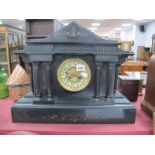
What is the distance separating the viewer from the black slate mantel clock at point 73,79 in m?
0.74

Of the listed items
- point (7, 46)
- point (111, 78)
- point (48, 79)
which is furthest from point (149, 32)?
point (48, 79)

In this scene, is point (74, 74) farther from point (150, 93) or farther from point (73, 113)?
point (150, 93)

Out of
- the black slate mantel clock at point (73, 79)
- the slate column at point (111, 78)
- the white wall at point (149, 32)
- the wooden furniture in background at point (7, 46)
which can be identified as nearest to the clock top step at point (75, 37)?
the black slate mantel clock at point (73, 79)

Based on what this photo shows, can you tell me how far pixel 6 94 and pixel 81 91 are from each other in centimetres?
56

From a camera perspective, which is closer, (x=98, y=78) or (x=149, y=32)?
(x=98, y=78)

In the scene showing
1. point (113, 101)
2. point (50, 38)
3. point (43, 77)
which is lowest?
point (113, 101)

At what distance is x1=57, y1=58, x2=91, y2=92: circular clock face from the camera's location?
772 millimetres

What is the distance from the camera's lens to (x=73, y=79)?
30.8 inches

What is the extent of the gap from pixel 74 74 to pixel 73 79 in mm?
24

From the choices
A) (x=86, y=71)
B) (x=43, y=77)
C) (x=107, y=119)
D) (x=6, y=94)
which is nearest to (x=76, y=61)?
(x=86, y=71)

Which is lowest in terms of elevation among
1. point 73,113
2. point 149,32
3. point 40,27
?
point 73,113

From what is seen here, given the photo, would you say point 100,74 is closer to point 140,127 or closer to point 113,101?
point 113,101

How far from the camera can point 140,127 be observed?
0.76 m

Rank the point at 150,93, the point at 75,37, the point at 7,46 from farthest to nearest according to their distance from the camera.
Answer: the point at 7,46, the point at 150,93, the point at 75,37
